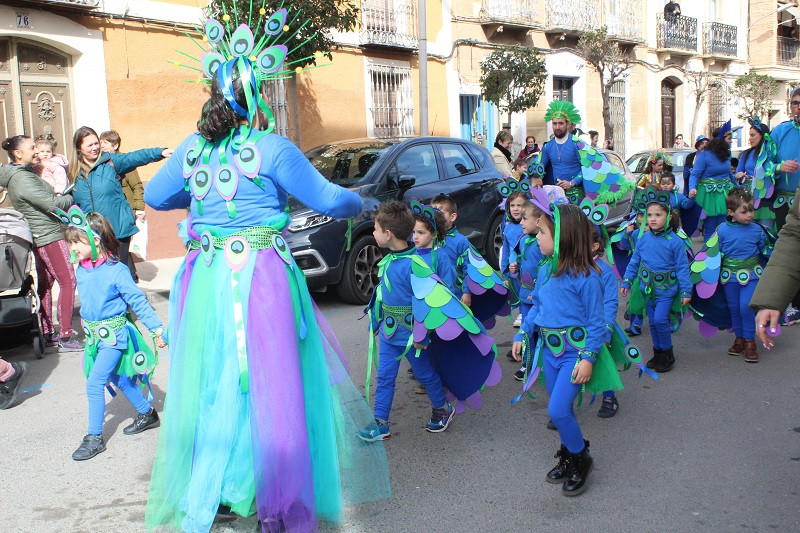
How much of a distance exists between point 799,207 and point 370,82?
14.1 meters

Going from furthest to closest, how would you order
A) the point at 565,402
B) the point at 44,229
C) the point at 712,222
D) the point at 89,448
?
the point at 712,222 → the point at 44,229 → the point at 89,448 → the point at 565,402

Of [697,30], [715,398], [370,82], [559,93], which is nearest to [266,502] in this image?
[715,398]

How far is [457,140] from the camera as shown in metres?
10.0

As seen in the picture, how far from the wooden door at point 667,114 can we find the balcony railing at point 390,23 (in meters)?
13.5

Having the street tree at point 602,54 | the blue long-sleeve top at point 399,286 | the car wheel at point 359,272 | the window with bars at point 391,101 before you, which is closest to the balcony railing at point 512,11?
the street tree at point 602,54

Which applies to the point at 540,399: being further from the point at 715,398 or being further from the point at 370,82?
the point at 370,82

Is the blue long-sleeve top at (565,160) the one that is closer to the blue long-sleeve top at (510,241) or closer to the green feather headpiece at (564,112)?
the green feather headpiece at (564,112)

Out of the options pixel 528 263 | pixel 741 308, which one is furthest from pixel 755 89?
pixel 528 263

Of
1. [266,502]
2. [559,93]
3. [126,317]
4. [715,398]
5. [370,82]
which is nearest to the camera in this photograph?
[266,502]

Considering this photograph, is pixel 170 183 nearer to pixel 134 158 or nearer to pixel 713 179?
pixel 134 158

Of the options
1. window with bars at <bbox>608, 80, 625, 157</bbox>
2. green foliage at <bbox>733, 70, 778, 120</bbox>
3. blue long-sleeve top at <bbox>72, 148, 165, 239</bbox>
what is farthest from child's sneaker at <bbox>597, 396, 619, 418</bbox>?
green foliage at <bbox>733, 70, 778, 120</bbox>

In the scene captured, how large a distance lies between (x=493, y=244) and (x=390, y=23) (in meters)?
8.70

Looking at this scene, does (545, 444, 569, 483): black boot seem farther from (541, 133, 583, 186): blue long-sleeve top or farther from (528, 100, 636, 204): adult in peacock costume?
(541, 133, 583, 186): blue long-sleeve top

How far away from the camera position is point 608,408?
5023 millimetres
